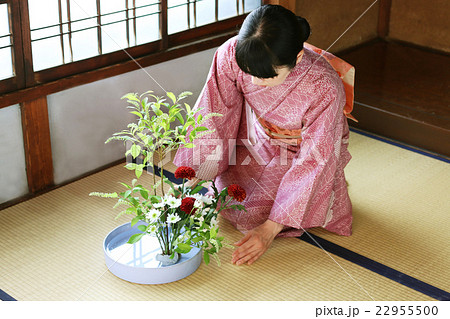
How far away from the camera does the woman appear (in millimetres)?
2730

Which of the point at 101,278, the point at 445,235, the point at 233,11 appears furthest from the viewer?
the point at 233,11

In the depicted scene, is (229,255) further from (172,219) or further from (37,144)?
(37,144)

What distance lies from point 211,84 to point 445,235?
4.20ft

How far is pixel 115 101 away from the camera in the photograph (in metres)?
3.49

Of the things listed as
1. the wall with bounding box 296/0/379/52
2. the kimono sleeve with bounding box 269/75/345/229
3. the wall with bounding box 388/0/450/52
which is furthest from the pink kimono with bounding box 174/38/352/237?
the wall with bounding box 388/0/450/52

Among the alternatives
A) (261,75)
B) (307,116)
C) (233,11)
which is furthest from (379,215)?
(233,11)

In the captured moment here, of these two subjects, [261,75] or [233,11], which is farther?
[233,11]

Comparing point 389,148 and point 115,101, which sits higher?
point 115,101

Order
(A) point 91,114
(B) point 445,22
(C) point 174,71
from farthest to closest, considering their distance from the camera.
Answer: (B) point 445,22 < (C) point 174,71 < (A) point 91,114

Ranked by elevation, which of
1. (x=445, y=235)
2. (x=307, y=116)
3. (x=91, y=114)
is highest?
(x=307, y=116)

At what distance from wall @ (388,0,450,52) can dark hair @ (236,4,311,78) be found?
10.4ft

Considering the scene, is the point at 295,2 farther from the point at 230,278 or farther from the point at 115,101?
the point at 230,278

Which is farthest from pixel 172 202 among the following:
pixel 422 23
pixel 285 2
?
pixel 422 23

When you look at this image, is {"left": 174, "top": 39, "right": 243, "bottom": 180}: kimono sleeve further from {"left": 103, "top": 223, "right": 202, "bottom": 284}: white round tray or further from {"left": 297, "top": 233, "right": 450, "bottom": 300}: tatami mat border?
{"left": 297, "top": 233, "right": 450, "bottom": 300}: tatami mat border
